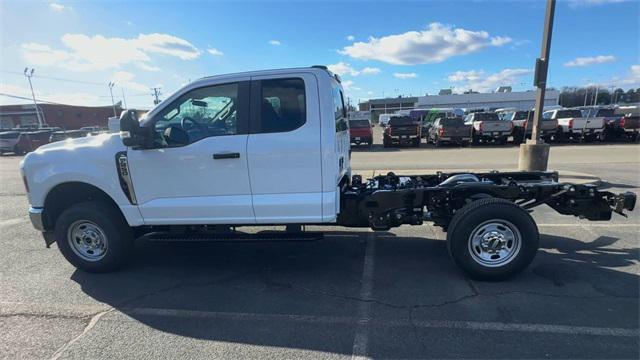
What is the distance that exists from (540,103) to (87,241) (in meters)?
10.0

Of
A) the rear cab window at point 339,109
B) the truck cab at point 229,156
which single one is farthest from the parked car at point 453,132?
the truck cab at point 229,156

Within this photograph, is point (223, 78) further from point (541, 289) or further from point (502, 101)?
point (502, 101)

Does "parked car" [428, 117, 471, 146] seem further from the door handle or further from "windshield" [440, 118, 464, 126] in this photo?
the door handle

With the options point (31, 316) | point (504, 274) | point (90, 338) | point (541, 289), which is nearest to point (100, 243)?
point (31, 316)

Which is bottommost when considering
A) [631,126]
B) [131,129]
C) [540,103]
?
[631,126]

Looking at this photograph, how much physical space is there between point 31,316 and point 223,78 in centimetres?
298

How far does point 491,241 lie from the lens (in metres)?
4.28

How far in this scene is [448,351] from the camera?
3100 millimetres

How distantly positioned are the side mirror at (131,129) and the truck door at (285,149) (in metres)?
1.13

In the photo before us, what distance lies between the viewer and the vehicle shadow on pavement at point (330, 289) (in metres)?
3.49

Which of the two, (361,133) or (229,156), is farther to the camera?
(361,133)

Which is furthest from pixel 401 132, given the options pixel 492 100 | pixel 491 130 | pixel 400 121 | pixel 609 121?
pixel 492 100

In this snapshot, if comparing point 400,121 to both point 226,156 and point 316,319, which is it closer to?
point 226,156

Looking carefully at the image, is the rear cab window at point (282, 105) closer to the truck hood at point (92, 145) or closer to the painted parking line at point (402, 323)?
the truck hood at point (92, 145)
